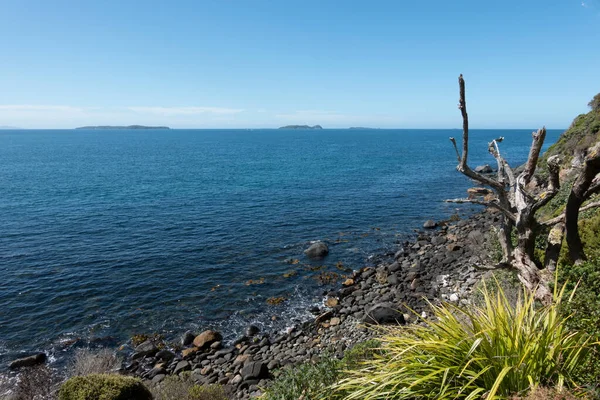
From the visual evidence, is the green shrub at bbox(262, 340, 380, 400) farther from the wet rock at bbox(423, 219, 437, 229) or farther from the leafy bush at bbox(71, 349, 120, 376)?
the wet rock at bbox(423, 219, 437, 229)

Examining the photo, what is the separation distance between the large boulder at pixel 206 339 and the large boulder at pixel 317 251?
35.5ft

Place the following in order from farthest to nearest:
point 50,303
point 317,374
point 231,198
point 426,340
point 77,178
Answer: point 77,178
point 231,198
point 50,303
point 317,374
point 426,340

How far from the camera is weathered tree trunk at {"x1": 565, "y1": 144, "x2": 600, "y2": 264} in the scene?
655 centimetres

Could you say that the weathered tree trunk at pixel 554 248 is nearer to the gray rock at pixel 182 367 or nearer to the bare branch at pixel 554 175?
the bare branch at pixel 554 175

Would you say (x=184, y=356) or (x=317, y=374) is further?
(x=184, y=356)

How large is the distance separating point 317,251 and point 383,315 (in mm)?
10101

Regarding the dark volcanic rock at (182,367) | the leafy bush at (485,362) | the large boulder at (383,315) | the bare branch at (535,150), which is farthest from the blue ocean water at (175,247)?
the leafy bush at (485,362)

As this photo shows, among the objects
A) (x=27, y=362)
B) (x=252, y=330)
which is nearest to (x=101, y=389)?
(x=27, y=362)

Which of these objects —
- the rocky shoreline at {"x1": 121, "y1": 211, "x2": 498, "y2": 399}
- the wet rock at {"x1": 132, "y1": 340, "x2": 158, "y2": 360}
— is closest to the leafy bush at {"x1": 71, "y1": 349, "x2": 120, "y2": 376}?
the rocky shoreline at {"x1": 121, "y1": 211, "x2": 498, "y2": 399}

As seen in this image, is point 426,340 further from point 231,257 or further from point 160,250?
point 160,250

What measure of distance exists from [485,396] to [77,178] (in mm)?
72106

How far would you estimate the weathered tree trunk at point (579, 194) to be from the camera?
6.55 meters

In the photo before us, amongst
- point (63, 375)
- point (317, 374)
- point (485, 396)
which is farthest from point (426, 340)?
point (63, 375)

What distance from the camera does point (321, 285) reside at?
24.0 m
